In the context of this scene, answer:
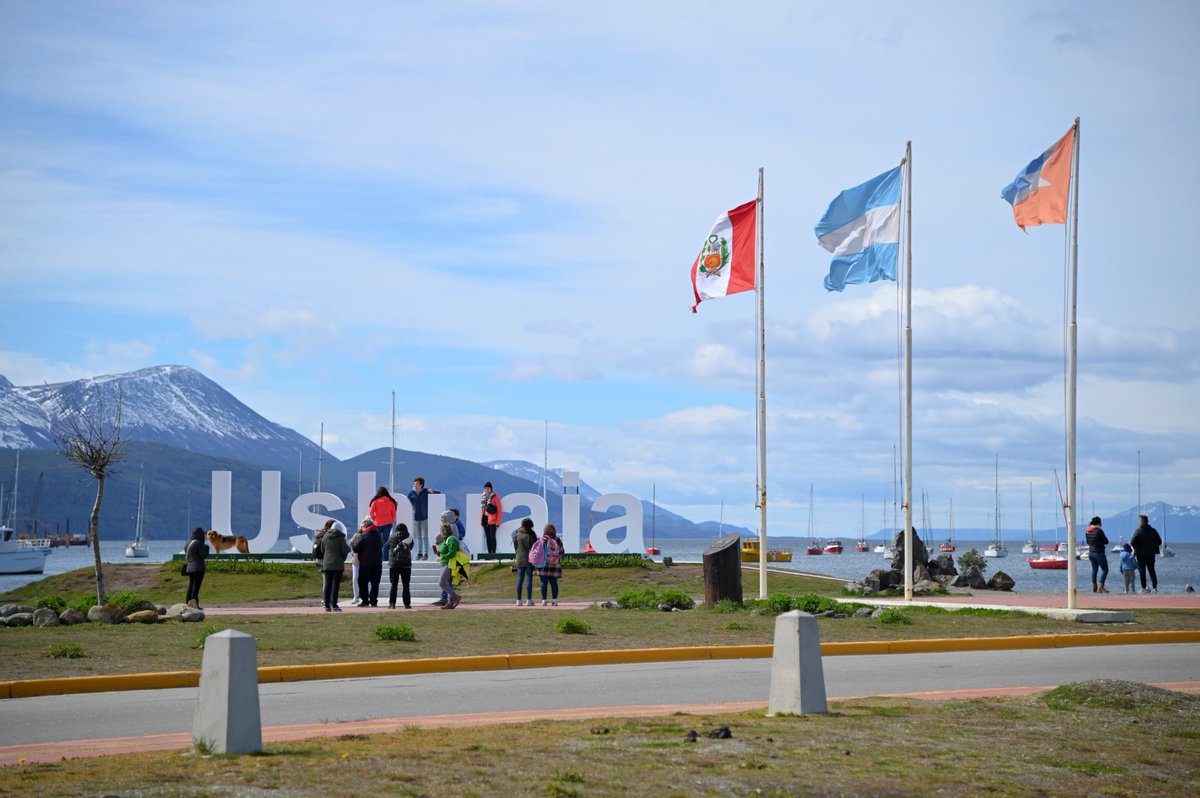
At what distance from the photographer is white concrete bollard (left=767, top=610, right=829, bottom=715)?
1074cm

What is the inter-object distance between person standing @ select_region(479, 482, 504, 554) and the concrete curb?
17939 mm

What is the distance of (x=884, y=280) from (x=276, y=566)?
20720 mm

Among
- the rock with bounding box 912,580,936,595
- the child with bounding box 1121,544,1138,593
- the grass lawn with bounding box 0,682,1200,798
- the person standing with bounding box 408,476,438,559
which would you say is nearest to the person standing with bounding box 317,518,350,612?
the person standing with bounding box 408,476,438,559

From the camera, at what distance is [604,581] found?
3725 centimetres

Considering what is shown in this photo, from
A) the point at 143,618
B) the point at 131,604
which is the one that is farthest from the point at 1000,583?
the point at 143,618

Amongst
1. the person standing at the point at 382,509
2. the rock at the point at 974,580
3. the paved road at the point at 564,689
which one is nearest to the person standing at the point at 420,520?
the person standing at the point at 382,509

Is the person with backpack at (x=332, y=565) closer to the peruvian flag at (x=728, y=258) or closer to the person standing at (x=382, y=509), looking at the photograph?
the person standing at (x=382, y=509)

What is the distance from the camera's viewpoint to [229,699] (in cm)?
877

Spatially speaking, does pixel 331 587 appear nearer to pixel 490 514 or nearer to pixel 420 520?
pixel 420 520

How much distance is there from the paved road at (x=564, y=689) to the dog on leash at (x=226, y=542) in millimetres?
27867

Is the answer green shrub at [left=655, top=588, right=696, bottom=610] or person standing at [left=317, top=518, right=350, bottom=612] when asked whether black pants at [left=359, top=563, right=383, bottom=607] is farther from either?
green shrub at [left=655, top=588, right=696, bottom=610]

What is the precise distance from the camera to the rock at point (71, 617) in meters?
21.3

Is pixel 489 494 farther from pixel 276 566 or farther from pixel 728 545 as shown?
pixel 728 545

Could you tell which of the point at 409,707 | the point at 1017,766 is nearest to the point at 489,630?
the point at 409,707
